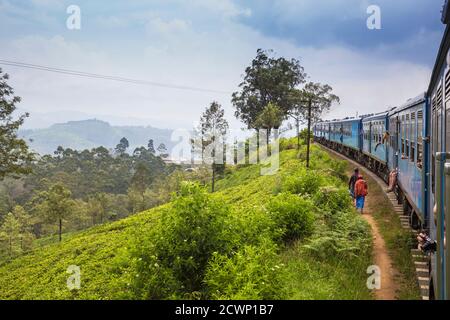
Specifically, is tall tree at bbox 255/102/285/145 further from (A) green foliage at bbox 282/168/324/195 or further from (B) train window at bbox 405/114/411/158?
(B) train window at bbox 405/114/411/158

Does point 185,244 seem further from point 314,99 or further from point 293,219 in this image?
point 314,99

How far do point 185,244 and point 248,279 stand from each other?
5.83 ft

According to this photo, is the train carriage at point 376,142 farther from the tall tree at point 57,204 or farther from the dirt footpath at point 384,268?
the tall tree at point 57,204

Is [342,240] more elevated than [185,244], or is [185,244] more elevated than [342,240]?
[185,244]

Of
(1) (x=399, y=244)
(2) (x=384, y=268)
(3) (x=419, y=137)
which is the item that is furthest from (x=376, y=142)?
(2) (x=384, y=268)

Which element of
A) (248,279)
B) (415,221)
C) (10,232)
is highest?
(415,221)

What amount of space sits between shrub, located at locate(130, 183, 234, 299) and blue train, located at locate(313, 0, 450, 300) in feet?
12.6

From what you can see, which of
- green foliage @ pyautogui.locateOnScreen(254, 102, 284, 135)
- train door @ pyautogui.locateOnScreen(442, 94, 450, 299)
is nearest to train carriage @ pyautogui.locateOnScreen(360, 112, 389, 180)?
train door @ pyautogui.locateOnScreen(442, 94, 450, 299)

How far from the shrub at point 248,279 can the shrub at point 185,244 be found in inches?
24.8

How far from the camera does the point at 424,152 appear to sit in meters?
8.28

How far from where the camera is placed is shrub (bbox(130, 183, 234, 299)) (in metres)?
7.26
